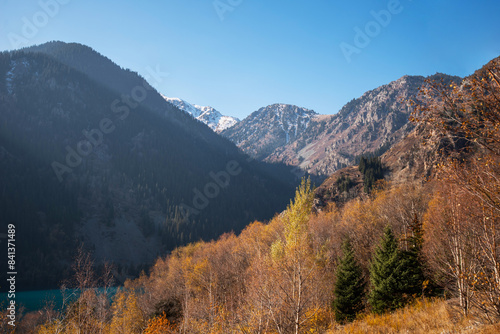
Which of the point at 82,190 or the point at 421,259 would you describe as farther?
the point at 82,190

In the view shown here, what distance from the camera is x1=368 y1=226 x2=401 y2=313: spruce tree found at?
2286cm

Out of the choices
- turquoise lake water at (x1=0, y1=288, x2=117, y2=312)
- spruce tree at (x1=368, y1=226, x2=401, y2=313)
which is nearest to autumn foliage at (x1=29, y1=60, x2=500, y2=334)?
spruce tree at (x1=368, y1=226, x2=401, y2=313)

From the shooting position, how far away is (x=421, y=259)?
84.4ft

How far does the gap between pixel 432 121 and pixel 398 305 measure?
22.3 m

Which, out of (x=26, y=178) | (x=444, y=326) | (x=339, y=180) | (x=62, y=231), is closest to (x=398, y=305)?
(x=444, y=326)

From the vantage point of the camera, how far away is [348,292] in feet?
79.7

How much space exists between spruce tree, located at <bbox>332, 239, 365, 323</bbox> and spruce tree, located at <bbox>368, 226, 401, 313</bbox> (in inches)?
50.6

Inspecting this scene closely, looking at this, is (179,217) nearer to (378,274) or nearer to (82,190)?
(82,190)

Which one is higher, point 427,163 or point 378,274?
point 427,163

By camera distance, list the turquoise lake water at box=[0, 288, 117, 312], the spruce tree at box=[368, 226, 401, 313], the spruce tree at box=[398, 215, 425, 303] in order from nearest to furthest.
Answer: the spruce tree at box=[368, 226, 401, 313], the spruce tree at box=[398, 215, 425, 303], the turquoise lake water at box=[0, 288, 117, 312]

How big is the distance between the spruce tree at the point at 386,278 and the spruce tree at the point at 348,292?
50.6 inches

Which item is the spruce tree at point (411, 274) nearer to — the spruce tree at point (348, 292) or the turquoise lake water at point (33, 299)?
the spruce tree at point (348, 292)

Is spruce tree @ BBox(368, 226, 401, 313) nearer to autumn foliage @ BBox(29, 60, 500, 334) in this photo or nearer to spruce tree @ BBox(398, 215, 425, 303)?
autumn foliage @ BBox(29, 60, 500, 334)

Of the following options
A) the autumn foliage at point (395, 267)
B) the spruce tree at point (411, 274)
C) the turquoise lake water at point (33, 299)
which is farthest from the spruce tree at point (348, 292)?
the turquoise lake water at point (33, 299)
